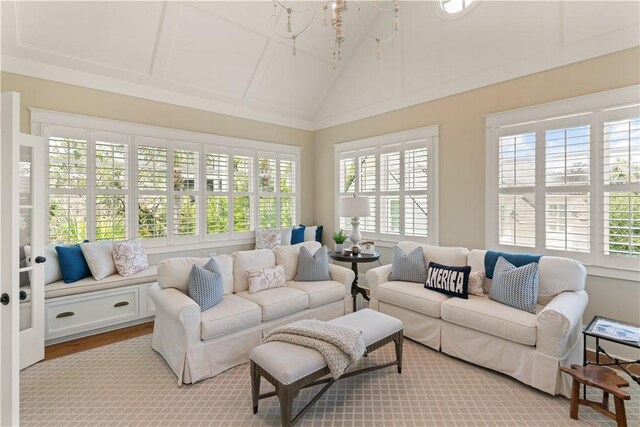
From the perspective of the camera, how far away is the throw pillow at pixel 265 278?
10.9 ft

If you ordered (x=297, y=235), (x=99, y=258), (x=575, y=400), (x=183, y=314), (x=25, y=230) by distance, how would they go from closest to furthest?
(x=575, y=400) < (x=183, y=314) < (x=25, y=230) < (x=99, y=258) < (x=297, y=235)

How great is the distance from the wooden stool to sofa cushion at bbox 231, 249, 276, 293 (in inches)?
110

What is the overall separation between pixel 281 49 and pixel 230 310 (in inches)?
153

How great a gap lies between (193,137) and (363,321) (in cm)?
368

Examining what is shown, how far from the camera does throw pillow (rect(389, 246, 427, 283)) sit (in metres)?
3.62

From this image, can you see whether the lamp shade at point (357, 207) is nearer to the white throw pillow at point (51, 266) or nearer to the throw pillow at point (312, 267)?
the throw pillow at point (312, 267)

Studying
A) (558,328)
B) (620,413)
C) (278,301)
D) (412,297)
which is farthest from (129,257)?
(620,413)

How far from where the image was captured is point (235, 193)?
17.0 ft

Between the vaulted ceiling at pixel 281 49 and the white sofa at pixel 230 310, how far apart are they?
8.88 feet

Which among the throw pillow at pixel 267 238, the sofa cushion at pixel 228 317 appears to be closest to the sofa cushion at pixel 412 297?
the sofa cushion at pixel 228 317

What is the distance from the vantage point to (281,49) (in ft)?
15.6

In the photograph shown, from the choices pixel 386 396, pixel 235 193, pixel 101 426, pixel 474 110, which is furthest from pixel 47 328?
pixel 474 110

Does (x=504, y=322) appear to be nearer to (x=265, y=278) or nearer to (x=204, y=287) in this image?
(x=265, y=278)

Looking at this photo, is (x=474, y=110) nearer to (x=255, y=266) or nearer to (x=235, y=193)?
(x=255, y=266)
